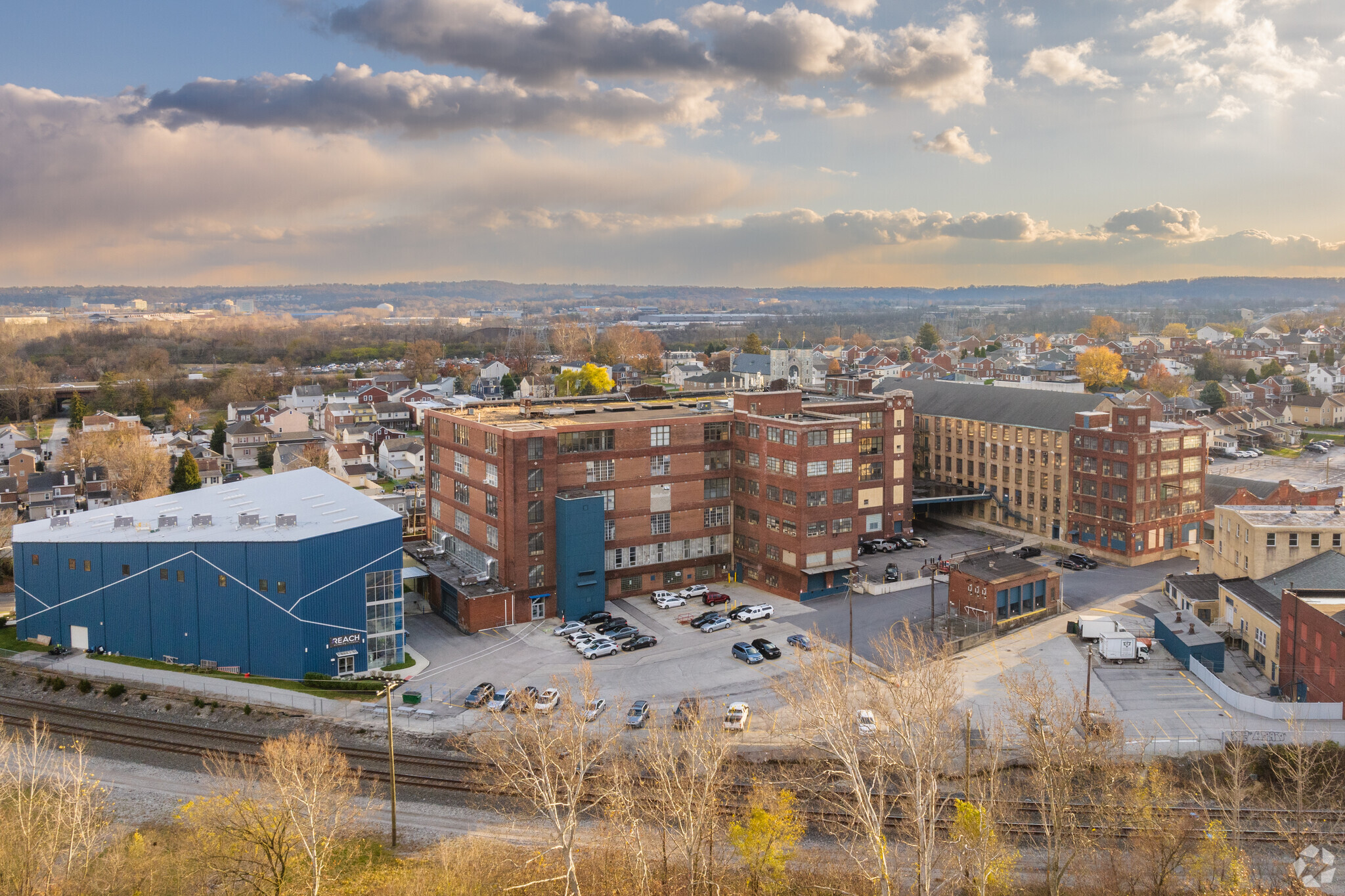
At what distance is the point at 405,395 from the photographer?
431 feet

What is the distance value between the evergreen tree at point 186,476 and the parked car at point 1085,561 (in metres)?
75.5

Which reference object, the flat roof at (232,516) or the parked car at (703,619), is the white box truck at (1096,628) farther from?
the flat roof at (232,516)

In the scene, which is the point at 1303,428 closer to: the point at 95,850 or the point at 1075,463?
the point at 1075,463

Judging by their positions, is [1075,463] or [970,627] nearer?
[970,627]

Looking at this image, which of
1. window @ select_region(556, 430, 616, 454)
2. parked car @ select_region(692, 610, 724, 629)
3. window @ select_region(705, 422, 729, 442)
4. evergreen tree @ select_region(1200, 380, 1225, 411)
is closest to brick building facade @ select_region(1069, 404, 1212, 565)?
window @ select_region(705, 422, 729, 442)

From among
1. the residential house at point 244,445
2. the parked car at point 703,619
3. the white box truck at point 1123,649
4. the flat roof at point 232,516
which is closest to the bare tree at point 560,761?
the parked car at point 703,619

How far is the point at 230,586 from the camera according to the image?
4506 centimetres

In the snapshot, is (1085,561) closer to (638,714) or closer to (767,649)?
(767,649)

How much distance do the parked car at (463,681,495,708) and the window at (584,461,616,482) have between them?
16285 millimetres

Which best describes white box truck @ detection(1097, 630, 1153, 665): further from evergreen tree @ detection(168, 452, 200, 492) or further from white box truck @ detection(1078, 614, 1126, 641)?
evergreen tree @ detection(168, 452, 200, 492)

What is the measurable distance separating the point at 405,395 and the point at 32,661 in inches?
3403

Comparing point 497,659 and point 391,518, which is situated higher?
point 391,518

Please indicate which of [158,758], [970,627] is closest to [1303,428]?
[970,627]

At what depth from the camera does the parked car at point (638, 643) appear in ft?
158
